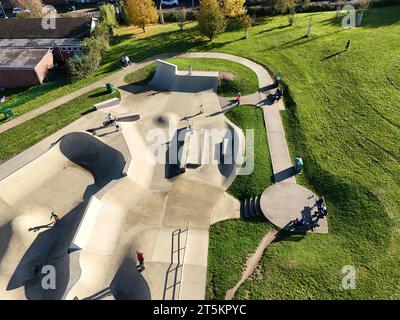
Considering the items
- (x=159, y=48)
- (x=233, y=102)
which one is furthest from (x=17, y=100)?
(x=233, y=102)

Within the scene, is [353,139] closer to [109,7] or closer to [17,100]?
[17,100]

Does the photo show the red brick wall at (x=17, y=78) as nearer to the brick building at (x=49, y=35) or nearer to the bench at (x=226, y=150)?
the brick building at (x=49, y=35)

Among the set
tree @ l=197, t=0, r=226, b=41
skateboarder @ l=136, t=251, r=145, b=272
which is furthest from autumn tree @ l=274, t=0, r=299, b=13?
skateboarder @ l=136, t=251, r=145, b=272

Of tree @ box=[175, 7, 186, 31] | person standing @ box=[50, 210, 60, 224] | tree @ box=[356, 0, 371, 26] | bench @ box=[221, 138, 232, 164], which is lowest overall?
person standing @ box=[50, 210, 60, 224]

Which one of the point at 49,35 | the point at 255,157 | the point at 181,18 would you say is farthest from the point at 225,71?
the point at 49,35

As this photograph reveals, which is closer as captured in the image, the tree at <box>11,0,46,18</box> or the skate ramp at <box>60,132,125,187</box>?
the skate ramp at <box>60,132,125,187</box>

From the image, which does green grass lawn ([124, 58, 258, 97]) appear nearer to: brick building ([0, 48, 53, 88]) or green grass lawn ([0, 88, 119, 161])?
green grass lawn ([0, 88, 119, 161])

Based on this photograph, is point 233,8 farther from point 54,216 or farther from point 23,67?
point 54,216
